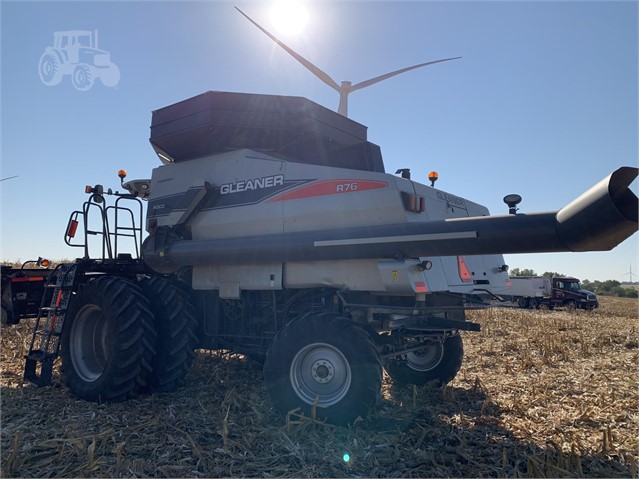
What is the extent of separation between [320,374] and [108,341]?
2.95 metres

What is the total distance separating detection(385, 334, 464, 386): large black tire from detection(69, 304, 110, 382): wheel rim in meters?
3.90

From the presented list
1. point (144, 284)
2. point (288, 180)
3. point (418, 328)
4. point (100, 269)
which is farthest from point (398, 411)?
point (100, 269)

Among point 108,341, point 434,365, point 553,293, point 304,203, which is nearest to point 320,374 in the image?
point 304,203

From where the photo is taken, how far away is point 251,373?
6645 mm

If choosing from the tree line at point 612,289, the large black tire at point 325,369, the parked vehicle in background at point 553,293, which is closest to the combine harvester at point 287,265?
the large black tire at point 325,369

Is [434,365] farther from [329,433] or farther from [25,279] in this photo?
[25,279]

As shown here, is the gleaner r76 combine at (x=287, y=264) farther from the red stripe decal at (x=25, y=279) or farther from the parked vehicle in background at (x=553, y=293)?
the parked vehicle in background at (x=553, y=293)

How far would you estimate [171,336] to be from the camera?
222 inches

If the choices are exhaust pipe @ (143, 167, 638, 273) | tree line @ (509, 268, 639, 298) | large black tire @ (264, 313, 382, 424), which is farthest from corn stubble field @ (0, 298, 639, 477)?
tree line @ (509, 268, 639, 298)

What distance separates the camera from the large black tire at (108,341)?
207 inches

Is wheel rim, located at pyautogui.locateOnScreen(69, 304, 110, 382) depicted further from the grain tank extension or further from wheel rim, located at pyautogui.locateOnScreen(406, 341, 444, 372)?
wheel rim, located at pyautogui.locateOnScreen(406, 341, 444, 372)

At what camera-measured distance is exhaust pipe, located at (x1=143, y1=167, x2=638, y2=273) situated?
3.22m

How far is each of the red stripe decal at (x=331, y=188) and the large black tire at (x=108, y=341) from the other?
2269 millimetres

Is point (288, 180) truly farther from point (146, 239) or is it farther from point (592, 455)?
point (592, 455)
